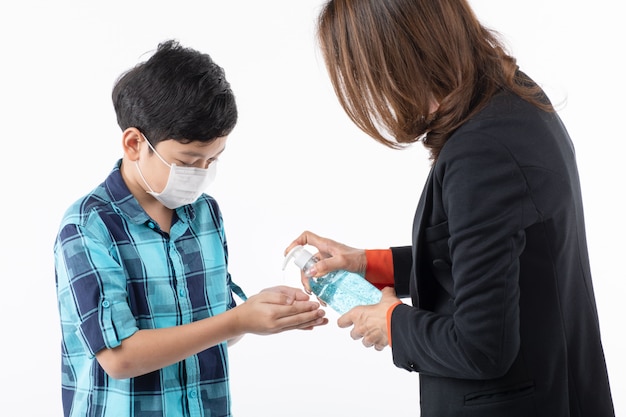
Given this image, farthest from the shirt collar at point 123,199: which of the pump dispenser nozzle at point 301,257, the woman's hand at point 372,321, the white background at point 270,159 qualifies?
the white background at point 270,159

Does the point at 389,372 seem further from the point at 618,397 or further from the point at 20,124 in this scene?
the point at 20,124

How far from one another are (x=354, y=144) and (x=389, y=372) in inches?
34.3

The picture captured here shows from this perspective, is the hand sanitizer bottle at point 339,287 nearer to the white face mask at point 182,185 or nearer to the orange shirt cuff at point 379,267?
the orange shirt cuff at point 379,267

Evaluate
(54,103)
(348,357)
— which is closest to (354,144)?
(348,357)

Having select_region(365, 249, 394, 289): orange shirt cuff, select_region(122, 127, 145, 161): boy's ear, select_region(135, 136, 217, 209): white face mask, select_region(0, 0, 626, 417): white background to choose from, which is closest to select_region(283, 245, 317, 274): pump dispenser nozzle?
select_region(365, 249, 394, 289): orange shirt cuff

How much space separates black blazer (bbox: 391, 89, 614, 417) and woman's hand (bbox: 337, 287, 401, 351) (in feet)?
0.17

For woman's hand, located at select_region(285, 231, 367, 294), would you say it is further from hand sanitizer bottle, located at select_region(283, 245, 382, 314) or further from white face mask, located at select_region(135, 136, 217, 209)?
white face mask, located at select_region(135, 136, 217, 209)

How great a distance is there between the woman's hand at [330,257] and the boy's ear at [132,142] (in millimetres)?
382

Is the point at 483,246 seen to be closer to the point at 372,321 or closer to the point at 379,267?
the point at 372,321

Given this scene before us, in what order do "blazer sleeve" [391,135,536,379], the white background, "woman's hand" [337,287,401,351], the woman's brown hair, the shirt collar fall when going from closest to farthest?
"blazer sleeve" [391,135,536,379] < the woman's brown hair < "woman's hand" [337,287,401,351] < the shirt collar < the white background

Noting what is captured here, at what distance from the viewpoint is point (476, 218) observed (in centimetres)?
112

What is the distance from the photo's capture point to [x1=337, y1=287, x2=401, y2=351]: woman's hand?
133 centimetres

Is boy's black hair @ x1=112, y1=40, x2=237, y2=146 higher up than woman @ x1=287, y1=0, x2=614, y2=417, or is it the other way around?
boy's black hair @ x1=112, y1=40, x2=237, y2=146

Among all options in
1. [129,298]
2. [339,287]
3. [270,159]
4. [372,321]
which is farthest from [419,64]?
[270,159]
